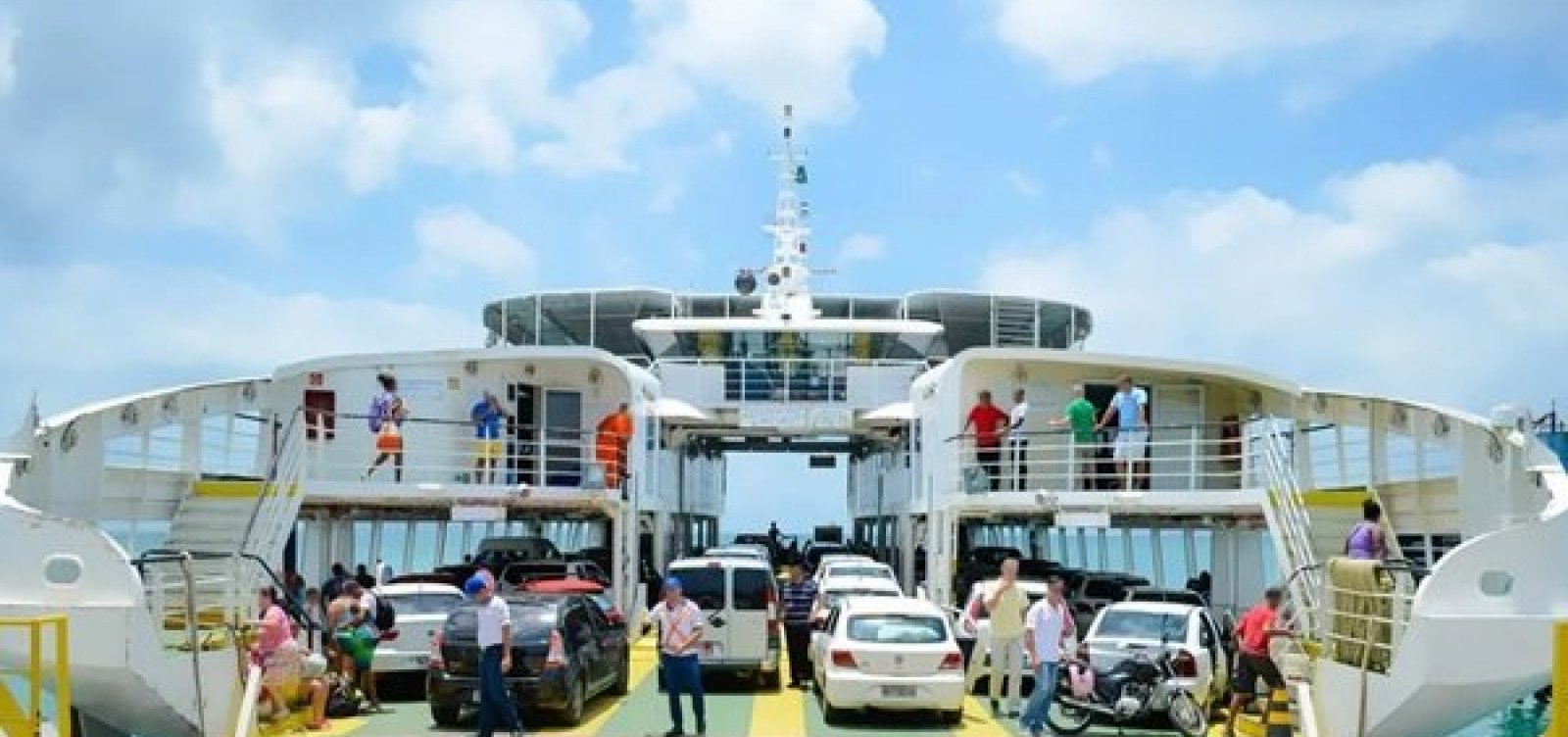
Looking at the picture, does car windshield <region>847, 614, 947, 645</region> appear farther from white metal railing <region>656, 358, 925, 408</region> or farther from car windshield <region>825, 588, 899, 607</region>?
white metal railing <region>656, 358, 925, 408</region>

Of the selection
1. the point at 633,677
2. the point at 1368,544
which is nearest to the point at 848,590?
the point at 633,677

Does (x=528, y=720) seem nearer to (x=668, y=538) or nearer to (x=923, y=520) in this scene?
(x=923, y=520)

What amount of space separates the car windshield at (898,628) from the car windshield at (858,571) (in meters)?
7.75

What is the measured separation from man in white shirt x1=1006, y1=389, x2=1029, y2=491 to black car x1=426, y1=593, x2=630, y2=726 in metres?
7.79

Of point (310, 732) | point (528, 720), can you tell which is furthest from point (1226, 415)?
point (310, 732)

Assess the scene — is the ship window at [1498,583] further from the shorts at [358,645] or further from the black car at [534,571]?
the black car at [534,571]

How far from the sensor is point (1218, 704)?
18719 millimetres

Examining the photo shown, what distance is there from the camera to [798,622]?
2252cm

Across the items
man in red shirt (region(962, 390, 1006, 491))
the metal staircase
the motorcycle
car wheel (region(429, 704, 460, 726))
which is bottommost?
car wheel (region(429, 704, 460, 726))

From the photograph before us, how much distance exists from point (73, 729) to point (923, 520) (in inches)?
712

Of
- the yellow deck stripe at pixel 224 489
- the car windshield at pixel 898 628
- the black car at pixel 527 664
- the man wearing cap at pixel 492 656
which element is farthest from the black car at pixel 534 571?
the man wearing cap at pixel 492 656

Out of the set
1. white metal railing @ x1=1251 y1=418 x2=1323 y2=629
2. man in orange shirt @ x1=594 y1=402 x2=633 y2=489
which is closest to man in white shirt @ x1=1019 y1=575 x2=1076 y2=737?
white metal railing @ x1=1251 y1=418 x2=1323 y2=629

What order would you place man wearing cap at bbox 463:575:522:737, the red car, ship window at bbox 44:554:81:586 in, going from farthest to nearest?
1. the red car
2. man wearing cap at bbox 463:575:522:737
3. ship window at bbox 44:554:81:586

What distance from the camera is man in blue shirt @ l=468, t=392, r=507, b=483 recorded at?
1024 inches
